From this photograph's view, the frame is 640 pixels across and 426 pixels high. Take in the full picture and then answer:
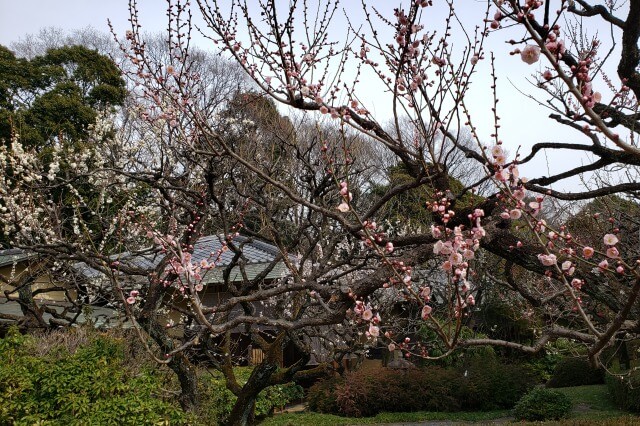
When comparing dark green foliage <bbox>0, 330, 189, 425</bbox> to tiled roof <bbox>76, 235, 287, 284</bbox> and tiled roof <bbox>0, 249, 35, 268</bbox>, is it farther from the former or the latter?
tiled roof <bbox>0, 249, 35, 268</bbox>

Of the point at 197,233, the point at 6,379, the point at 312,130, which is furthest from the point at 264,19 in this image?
the point at 312,130

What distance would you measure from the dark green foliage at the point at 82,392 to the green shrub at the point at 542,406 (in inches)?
347

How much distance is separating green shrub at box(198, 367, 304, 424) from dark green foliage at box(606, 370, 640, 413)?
734cm

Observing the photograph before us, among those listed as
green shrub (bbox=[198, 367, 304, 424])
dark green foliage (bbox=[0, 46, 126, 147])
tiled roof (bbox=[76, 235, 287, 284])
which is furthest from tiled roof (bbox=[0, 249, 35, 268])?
green shrub (bbox=[198, 367, 304, 424])

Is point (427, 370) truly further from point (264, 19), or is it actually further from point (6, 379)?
point (264, 19)

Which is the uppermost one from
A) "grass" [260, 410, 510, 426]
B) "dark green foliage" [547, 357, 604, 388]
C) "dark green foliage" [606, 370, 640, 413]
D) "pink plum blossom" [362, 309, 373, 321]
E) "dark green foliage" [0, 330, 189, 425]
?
"pink plum blossom" [362, 309, 373, 321]

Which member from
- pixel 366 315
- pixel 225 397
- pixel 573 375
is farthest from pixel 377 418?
pixel 366 315

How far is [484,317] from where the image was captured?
17.5 m

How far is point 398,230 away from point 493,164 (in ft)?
45.3

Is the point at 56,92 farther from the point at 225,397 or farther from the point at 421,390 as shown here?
the point at 421,390

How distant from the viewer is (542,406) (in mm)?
11656

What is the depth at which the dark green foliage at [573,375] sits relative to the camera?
51.0ft

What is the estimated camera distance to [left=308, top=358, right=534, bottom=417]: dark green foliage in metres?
12.7

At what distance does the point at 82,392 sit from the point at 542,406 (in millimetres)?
9814
